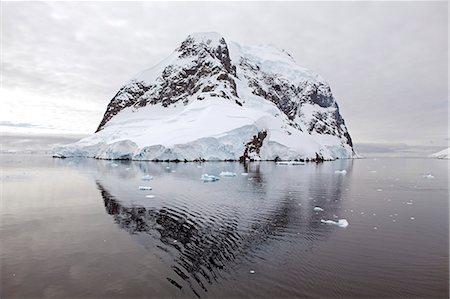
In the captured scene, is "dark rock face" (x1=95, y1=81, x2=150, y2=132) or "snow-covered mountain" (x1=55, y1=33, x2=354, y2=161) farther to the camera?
"dark rock face" (x1=95, y1=81, x2=150, y2=132)

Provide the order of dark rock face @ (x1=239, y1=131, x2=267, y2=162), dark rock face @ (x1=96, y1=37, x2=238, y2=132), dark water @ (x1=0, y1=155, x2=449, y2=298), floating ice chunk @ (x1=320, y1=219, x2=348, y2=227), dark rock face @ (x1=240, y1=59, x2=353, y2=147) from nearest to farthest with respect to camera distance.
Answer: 1. dark water @ (x1=0, y1=155, x2=449, y2=298)
2. floating ice chunk @ (x1=320, y1=219, x2=348, y2=227)
3. dark rock face @ (x1=239, y1=131, x2=267, y2=162)
4. dark rock face @ (x1=96, y1=37, x2=238, y2=132)
5. dark rock face @ (x1=240, y1=59, x2=353, y2=147)

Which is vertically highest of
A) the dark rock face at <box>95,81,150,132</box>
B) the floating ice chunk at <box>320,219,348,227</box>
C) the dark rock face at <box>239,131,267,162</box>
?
the dark rock face at <box>95,81,150,132</box>

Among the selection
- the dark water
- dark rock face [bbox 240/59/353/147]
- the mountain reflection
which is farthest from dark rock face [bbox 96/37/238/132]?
the mountain reflection

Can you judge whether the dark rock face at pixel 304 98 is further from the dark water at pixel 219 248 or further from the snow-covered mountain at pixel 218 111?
the dark water at pixel 219 248

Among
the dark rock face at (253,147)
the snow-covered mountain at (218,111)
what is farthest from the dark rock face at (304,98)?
the dark rock face at (253,147)

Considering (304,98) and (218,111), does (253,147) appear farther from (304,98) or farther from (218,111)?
(304,98)

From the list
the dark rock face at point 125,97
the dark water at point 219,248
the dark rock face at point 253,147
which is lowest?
the dark water at point 219,248

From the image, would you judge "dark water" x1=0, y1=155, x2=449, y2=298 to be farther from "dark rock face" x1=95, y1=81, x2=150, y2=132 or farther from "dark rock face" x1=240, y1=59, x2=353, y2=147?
"dark rock face" x1=240, y1=59, x2=353, y2=147
